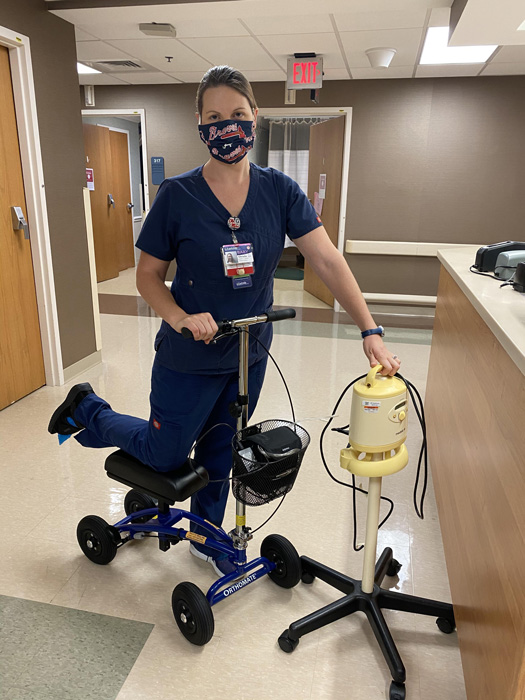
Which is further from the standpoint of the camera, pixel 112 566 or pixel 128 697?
pixel 112 566

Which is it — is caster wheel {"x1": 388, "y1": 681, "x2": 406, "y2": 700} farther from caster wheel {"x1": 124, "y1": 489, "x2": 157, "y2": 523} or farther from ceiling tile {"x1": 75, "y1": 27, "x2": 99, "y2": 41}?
ceiling tile {"x1": 75, "y1": 27, "x2": 99, "y2": 41}

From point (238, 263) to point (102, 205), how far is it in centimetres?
698

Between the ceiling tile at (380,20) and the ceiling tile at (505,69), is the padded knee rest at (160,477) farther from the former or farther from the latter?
the ceiling tile at (505,69)

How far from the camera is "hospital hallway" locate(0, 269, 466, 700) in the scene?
156 centimetres

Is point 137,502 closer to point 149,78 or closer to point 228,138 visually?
point 228,138

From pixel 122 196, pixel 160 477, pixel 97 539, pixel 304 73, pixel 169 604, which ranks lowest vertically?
pixel 169 604

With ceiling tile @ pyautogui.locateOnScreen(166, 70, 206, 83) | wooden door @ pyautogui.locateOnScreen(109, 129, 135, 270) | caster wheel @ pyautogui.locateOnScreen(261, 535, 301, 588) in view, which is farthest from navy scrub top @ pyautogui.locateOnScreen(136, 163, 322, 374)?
wooden door @ pyautogui.locateOnScreen(109, 129, 135, 270)

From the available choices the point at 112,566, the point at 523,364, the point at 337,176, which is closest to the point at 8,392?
the point at 112,566

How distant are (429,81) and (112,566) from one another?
558 centimetres

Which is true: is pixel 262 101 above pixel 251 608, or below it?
above

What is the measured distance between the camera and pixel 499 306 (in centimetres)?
162

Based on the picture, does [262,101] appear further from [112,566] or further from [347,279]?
[112,566]

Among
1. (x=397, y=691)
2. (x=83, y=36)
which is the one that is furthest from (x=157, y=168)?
(x=397, y=691)

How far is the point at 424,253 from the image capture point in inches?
234
